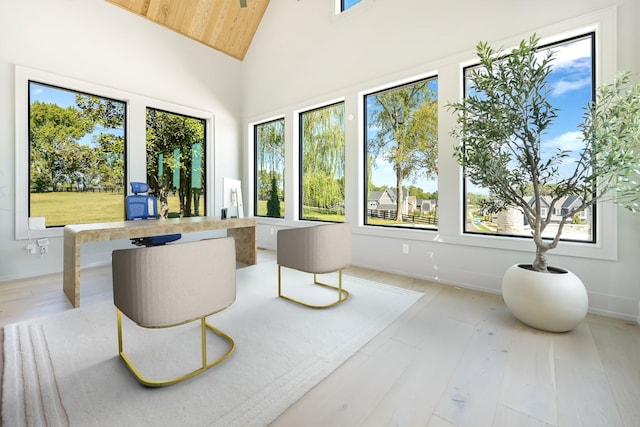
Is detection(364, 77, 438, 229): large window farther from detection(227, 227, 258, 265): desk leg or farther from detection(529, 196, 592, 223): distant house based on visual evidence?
detection(227, 227, 258, 265): desk leg

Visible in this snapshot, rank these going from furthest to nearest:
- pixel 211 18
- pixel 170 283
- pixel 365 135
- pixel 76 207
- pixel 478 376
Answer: pixel 211 18, pixel 365 135, pixel 76 207, pixel 478 376, pixel 170 283

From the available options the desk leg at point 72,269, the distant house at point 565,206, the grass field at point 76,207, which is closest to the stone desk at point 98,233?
the desk leg at point 72,269

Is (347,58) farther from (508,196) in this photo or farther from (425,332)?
(425,332)

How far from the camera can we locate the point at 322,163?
4668 millimetres

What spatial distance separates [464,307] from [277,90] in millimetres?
4564

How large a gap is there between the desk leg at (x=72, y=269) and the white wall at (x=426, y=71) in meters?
2.96

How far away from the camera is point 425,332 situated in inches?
82.6

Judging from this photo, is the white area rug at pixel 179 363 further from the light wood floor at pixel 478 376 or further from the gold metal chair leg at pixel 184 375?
the light wood floor at pixel 478 376

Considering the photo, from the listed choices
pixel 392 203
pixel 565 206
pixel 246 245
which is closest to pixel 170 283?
pixel 246 245

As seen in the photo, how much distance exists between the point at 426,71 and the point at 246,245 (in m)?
3.25

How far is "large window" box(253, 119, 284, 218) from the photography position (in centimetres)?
534

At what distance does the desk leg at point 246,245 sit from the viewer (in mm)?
4007

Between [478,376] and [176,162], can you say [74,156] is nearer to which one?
[176,162]

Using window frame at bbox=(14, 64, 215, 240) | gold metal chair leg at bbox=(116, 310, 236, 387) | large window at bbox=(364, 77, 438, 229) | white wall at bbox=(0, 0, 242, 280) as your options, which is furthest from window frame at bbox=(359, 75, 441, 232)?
window frame at bbox=(14, 64, 215, 240)
